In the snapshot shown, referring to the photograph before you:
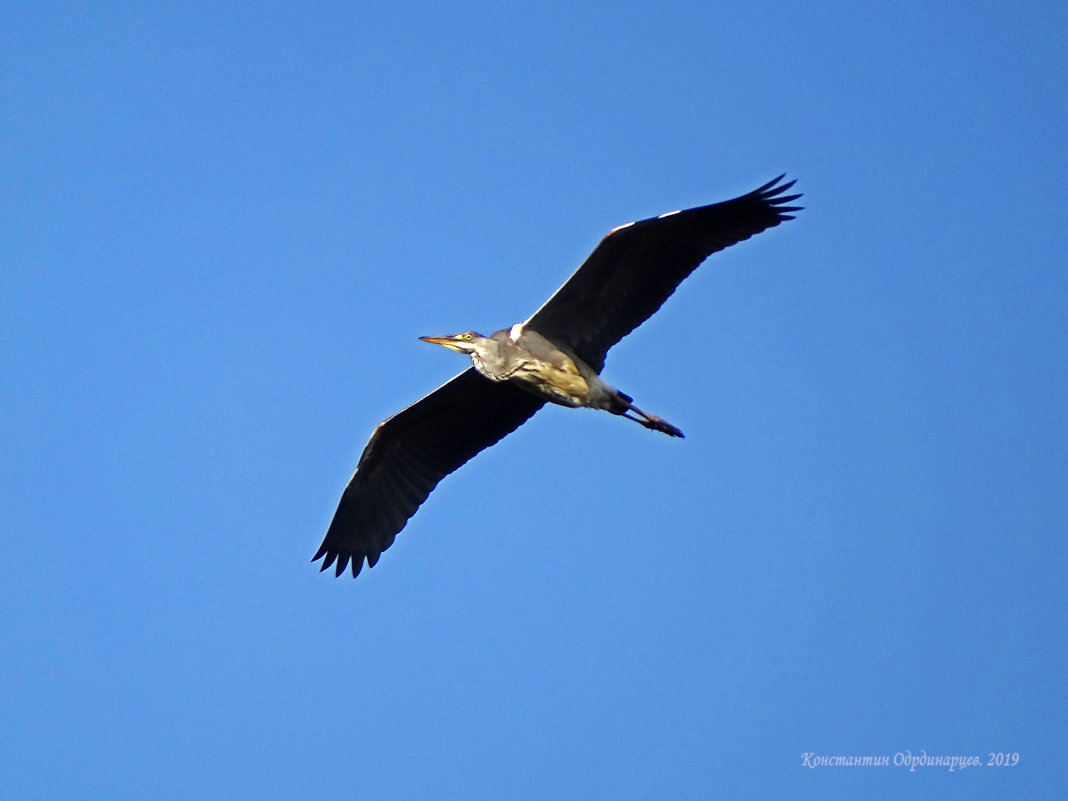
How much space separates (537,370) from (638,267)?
3.88 ft

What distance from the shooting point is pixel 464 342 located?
11375 mm

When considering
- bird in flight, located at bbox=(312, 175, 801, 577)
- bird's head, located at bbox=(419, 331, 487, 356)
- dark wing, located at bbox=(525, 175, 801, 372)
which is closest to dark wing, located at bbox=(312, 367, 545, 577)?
bird in flight, located at bbox=(312, 175, 801, 577)

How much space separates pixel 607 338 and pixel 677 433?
3.57 ft

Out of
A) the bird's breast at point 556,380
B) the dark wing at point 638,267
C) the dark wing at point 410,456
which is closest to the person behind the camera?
the dark wing at point 638,267

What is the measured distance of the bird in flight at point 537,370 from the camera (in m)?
10.5

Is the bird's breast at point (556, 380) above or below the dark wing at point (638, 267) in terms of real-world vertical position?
below

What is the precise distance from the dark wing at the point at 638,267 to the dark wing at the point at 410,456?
1.16 meters

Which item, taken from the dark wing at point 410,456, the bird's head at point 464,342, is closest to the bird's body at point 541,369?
the bird's head at point 464,342

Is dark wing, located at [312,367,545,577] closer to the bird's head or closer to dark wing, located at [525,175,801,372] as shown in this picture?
the bird's head

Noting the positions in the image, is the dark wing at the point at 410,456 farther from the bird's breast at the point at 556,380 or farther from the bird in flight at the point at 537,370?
the bird's breast at the point at 556,380

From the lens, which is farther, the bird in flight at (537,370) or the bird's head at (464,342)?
the bird's head at (464,342)

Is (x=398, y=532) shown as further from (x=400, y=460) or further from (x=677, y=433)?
(x=677, y=433)

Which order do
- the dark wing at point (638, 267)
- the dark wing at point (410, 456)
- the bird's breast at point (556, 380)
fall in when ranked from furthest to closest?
the dark wing at point (410, 456) < the bird's breast at point (556, 380) < the dark wing at point (638, 267)

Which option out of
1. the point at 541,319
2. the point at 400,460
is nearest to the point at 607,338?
the point at 541,319
